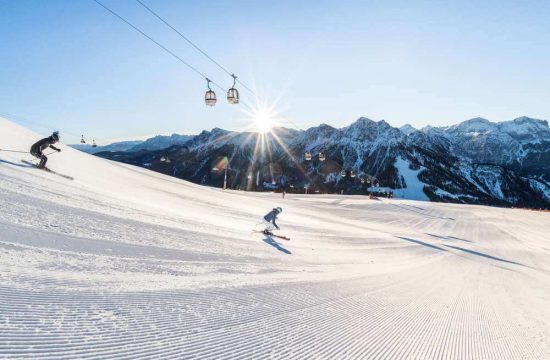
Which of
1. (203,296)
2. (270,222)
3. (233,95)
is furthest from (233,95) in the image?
(203,296)

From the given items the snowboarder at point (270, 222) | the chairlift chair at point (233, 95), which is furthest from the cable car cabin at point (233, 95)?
the snowboarder at point (270, 222)

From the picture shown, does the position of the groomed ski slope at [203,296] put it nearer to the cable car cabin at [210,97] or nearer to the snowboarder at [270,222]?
the snowboarder at [270,222]

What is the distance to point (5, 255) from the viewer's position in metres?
5.12

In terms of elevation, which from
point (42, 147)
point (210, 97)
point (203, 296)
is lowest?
point (203, 296)

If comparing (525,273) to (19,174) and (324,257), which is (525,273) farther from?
(19,174)

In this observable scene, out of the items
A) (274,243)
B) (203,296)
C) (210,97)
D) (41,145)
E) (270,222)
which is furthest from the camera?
(210,97)

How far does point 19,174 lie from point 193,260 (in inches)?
279

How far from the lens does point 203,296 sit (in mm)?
5605

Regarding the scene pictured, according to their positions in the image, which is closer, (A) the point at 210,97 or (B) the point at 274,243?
(B) the point at 274,243

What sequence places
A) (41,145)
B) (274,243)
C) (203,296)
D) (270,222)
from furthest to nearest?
(41,145)
(270,222)
(274,243)
(203,296)

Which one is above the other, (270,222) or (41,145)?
(41,145)

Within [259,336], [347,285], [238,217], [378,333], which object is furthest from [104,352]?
[238,217]

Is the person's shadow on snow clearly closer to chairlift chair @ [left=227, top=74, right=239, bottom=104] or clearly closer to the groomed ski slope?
the groomed ski slope

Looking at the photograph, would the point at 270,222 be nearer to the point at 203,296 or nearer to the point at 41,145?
the point at 203,296
